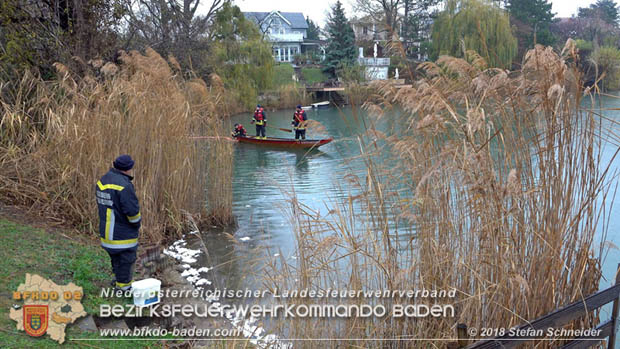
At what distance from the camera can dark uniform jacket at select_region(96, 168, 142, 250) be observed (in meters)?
4.89

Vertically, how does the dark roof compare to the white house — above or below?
above

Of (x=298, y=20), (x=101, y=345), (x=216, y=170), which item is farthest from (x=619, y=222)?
(x=298, y=20)

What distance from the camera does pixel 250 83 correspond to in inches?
1089

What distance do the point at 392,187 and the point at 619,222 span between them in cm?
646

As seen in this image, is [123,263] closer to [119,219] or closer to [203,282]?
[119,219]

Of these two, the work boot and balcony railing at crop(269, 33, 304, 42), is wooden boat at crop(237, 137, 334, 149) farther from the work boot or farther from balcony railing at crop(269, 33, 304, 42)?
balcony railing at crop(269, 33, 304, 42)

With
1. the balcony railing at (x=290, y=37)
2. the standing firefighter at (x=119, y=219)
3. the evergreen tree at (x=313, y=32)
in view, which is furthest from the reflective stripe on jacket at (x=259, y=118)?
the evergreen tree at (x=313, y=32)

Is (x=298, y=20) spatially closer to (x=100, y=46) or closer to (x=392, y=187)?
(x=100, y=46)

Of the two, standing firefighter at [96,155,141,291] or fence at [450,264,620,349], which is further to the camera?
standing firefighter at [96,155,141,291]

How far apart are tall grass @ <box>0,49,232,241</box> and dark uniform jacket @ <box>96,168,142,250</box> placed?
2.10 m

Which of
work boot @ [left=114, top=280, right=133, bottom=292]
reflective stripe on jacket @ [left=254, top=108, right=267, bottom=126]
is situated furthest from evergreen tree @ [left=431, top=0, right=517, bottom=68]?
work boot @ [left=114, top=280, right=133, bottom=292]

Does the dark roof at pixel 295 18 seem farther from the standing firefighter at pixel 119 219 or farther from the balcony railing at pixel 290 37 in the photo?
the standing firefighter at pixel 119 219

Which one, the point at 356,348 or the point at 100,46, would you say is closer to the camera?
the point at 356,348

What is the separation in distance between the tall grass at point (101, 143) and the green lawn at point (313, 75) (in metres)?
37.2
